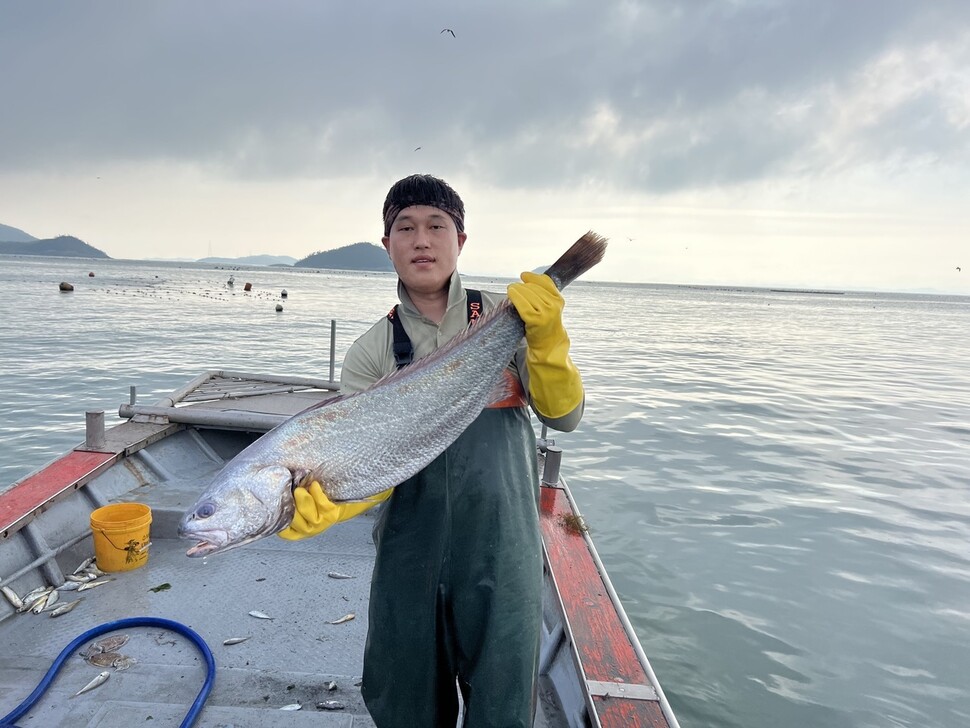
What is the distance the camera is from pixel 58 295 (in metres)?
43.9

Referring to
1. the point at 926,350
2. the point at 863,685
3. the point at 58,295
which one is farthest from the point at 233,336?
the point at 926,350

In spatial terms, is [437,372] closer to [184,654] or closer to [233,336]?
[184,654]

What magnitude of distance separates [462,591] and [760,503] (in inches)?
339

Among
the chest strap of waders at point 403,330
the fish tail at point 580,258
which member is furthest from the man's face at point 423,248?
the fish tail at point 580,258

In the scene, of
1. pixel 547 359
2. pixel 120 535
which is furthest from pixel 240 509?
pixel 120 535

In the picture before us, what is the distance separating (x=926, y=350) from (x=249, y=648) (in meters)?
38.7

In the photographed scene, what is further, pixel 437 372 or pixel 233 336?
pixel 233 336

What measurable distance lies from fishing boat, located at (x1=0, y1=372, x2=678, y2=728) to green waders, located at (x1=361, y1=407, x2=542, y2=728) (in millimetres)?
916

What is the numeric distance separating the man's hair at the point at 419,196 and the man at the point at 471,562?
65 centimetres

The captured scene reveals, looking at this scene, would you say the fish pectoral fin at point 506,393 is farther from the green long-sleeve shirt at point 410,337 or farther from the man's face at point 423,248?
the man's face at point 423,248

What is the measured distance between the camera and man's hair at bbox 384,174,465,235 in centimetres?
285

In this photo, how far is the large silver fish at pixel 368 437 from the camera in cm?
231

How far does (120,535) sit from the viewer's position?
4914mm

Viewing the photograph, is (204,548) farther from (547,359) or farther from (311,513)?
(547,359)
